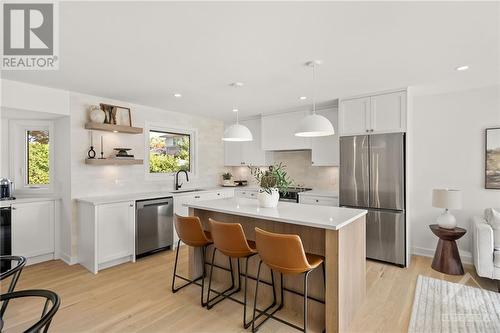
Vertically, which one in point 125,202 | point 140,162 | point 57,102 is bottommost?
point 125,202

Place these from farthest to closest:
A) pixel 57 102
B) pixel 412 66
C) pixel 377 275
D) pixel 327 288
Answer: pixel 57 102, pixel 377 275, pixel 412 66, pixel 327 288

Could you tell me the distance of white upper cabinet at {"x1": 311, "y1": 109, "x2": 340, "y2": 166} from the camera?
4.46m

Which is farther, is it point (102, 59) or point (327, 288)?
point (102, 59)

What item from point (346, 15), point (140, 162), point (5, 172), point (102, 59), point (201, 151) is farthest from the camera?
point (201, 151)

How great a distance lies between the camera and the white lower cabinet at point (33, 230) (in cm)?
351

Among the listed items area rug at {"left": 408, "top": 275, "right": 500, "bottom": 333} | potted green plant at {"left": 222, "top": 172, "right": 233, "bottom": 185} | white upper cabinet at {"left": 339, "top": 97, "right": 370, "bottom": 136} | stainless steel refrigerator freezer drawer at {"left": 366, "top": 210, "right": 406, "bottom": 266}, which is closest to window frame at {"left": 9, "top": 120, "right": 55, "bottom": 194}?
potted green plant at {"left": 222, "top": 172, "right": 233, "bottom": 185}

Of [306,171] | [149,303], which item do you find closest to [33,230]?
[149,303]

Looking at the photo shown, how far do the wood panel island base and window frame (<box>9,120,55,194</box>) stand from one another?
2.76 metres

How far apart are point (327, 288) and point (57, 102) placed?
4052 mm

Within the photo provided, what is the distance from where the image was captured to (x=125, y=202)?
3695mm

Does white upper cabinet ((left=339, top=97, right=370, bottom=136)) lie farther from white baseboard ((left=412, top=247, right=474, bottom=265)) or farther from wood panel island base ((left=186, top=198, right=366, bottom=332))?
white baseboard ((left=412, top=247, right=474, bottom=265))

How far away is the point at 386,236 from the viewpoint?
11.9 feet

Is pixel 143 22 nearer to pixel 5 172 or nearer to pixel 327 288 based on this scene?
pixel 327 288

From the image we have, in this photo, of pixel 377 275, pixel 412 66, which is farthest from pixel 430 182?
pixel 412 66
